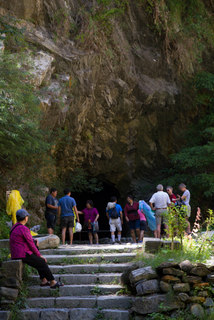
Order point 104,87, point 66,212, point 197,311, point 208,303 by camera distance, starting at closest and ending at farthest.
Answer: point 197,311 → point 208,303 → point 66,212 → point 104,87

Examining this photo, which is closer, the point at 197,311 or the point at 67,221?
the point at 197,311

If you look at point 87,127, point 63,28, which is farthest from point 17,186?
point 63,28

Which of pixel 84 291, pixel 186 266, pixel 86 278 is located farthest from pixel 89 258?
pixel 186 266

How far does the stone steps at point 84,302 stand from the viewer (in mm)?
6031

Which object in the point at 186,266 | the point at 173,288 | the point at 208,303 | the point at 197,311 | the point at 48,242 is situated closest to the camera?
the point at 197,311

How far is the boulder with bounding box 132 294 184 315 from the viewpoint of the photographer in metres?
5.70

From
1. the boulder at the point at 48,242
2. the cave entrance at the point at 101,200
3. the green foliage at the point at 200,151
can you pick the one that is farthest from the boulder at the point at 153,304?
the cave entrance at the point at 101,200

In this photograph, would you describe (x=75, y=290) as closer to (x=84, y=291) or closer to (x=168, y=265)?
(x=84, y=291)

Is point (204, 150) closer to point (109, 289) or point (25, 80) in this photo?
point (25, 80)

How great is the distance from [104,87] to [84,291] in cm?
1070

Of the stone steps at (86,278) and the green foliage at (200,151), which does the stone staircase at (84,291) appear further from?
the green foliage at (200,151)

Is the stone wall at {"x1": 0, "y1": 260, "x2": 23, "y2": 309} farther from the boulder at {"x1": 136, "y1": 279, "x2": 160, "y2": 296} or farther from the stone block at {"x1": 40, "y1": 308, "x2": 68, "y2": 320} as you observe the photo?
the boulder at {"x1": 136, "y1": 279, "x2": 160, "y2": 296}

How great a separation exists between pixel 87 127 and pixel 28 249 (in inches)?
406

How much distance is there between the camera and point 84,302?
6082 mm
